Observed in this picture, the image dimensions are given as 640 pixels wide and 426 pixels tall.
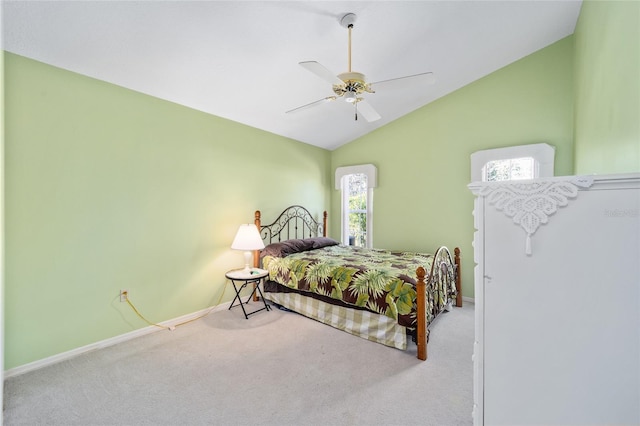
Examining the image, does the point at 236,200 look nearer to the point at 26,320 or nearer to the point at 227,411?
the point at 26,320

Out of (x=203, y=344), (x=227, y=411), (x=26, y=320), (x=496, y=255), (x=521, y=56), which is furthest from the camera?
(x=521, y=56)

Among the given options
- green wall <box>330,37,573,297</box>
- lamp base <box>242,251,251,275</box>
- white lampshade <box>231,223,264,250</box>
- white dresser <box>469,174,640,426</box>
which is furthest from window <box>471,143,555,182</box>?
lamp base <box>242,251,251,275</box>

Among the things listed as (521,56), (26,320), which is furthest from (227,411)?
(521,56)

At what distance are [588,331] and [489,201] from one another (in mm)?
559

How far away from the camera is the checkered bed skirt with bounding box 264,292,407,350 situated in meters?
2.58

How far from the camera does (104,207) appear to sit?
2.59 m

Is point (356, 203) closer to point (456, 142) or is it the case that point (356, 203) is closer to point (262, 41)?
point (456, 142)

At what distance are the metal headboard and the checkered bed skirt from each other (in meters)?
1.04

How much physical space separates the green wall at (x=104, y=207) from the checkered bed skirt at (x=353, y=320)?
1.03 m

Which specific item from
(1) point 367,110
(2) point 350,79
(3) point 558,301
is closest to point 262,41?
(2) point 350,79

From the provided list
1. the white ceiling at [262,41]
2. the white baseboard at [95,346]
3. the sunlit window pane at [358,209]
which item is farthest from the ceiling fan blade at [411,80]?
the white baseboard at [95,346]

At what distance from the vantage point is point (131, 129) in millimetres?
2758

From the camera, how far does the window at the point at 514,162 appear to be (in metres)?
3.20

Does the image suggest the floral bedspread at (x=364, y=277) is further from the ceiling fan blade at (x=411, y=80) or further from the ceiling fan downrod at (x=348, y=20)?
the ceiling fan downrod at (x=348, y=20)
